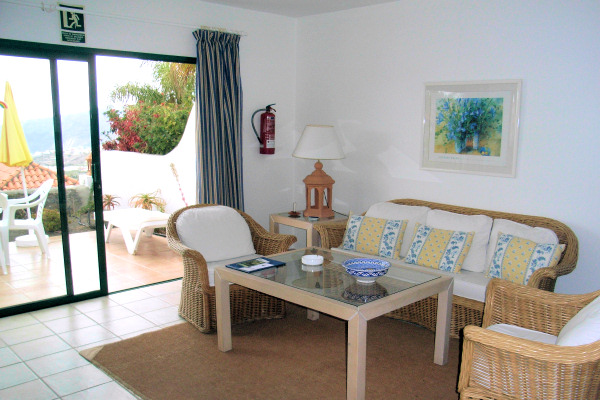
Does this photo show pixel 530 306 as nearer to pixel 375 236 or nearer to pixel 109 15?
pixel 375 236

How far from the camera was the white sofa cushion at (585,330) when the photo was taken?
1.96 meters

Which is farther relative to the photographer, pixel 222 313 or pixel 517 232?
pixel 517 232

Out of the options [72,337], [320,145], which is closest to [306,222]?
[320,145]

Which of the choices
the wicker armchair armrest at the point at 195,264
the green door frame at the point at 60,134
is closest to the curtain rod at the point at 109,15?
the green door frame at the point at 60,134

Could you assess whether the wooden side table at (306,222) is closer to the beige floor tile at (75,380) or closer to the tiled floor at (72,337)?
the tiled floor at (72,337)

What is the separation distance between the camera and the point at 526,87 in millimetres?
3605

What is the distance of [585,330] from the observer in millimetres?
1992

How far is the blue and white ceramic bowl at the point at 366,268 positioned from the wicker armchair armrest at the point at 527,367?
75cm

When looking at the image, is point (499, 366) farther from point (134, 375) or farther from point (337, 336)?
point (134, 375)

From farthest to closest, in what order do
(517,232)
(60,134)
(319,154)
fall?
(319,154) < (60,134) < (517,232)

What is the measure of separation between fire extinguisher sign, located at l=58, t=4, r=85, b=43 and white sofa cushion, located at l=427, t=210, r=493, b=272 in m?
3.01

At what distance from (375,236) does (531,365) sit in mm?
1960

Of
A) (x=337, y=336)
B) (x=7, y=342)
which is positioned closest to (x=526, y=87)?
(x=337, y=336)

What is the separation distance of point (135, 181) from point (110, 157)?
42 centimetres
